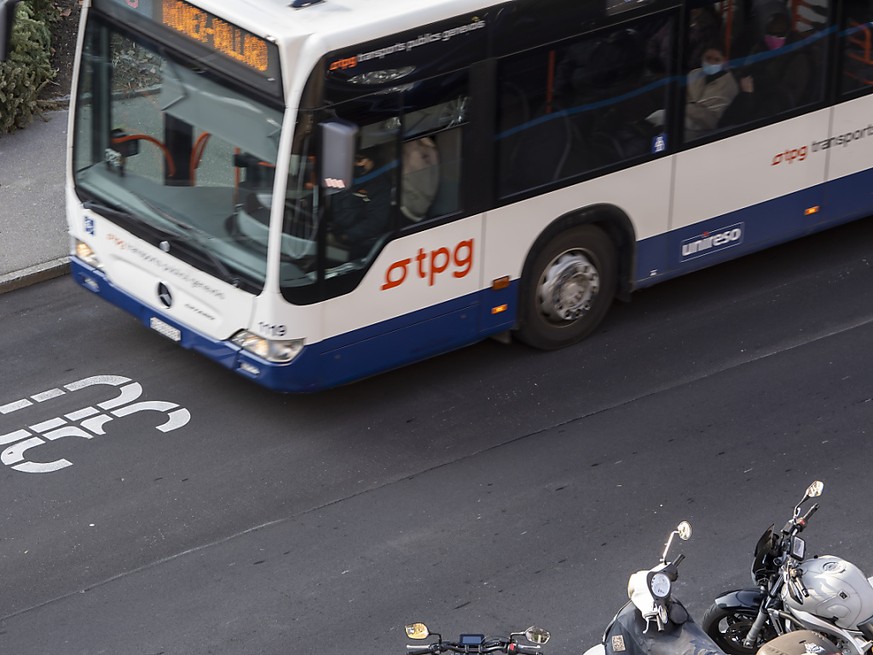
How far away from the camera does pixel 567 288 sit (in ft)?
38.5

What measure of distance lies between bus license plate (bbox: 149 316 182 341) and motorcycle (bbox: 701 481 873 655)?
14.2 ft

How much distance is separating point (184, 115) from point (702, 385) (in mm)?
3992

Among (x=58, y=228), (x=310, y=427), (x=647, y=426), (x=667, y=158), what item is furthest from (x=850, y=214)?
(x=58, y=228)

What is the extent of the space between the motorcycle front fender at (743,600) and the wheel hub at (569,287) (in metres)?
3.76

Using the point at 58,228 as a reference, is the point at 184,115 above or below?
above

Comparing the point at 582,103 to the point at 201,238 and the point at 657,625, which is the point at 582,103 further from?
the point at 657,625

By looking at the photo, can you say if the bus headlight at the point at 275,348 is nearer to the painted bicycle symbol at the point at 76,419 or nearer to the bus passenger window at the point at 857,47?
the painted bicycle symbol at the point at 76,419

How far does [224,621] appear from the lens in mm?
8906

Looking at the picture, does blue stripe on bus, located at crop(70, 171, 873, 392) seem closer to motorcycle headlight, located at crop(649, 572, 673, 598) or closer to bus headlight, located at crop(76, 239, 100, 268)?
bus headlight, located at crop(76, 239, 100, 268)

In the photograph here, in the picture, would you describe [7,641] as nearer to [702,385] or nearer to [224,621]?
[224,621]

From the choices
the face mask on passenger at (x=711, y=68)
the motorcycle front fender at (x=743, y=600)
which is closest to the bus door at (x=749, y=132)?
the face mask on passenger at (x=711, y=68)

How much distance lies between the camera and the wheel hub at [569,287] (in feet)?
38.1

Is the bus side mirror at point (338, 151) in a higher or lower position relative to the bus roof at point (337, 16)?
lower

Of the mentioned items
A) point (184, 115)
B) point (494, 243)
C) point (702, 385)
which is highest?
point (184, 115)
